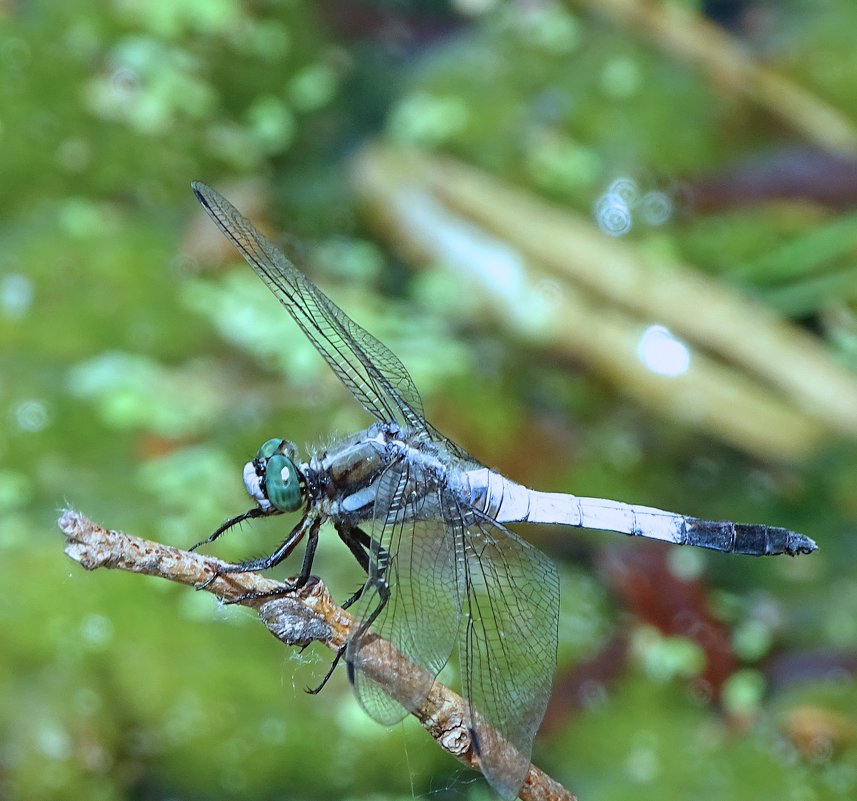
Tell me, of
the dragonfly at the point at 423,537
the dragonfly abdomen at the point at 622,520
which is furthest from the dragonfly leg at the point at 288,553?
the dragonfly abdomen at the point at 622,520

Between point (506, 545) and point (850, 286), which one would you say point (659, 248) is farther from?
point (506, 545)

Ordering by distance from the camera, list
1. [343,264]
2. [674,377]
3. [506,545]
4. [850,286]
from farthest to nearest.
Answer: [343,264] < [850,286] < [674,377] < [506,545]

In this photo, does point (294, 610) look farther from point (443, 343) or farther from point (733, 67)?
point (733, 67)

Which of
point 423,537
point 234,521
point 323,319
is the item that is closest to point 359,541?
point 423,537

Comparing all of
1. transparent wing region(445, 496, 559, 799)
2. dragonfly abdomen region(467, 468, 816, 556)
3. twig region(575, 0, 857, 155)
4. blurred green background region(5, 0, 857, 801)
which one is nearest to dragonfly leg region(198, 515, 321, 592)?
blurred green background region(5, 0, 857, 801)

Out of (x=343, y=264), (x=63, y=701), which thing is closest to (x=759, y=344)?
(x=343, y=264)

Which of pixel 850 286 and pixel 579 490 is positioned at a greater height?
pixel 850 286
